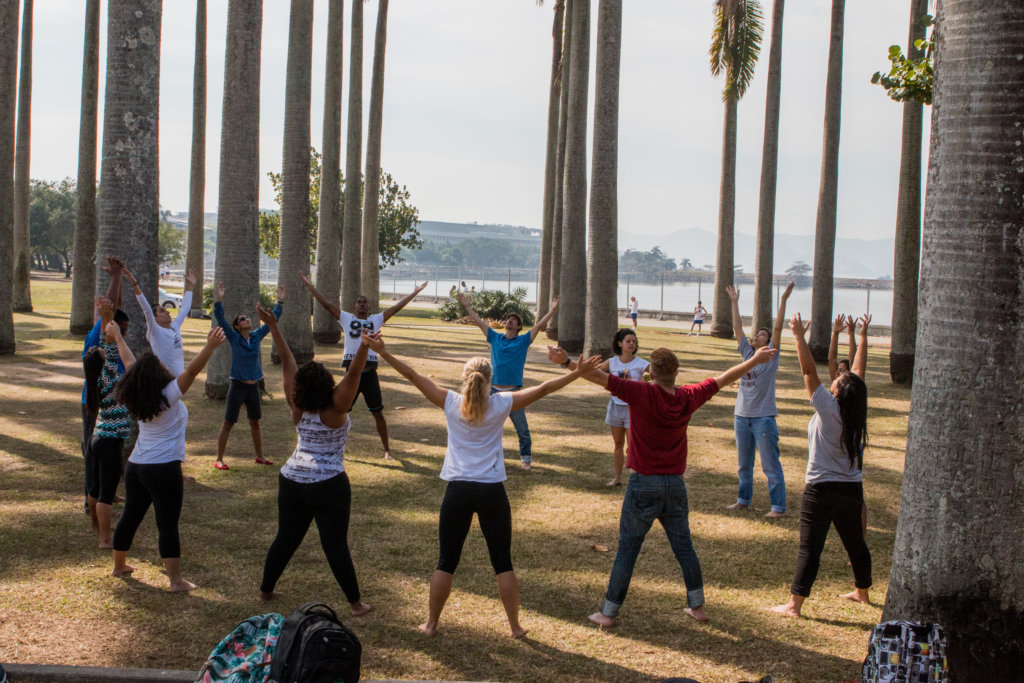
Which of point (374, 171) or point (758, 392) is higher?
point (374, 171)

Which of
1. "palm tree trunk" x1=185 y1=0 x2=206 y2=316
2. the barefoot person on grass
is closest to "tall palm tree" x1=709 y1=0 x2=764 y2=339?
"palm tree trunk" x1=185 y1=0 x2=206 y2=316

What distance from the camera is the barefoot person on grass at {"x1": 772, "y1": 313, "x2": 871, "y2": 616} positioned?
19.9 feet

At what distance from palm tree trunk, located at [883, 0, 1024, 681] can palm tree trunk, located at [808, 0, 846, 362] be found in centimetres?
2101

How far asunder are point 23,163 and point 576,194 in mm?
18531

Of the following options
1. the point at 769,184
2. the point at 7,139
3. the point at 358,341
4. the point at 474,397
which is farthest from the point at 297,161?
the point at 769,184

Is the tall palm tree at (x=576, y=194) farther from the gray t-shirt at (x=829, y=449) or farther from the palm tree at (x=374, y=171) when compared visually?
the gray t-shirt at (x=829, y=449)

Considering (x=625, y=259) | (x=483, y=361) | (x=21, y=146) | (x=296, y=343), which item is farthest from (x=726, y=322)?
(x=625, y=259)

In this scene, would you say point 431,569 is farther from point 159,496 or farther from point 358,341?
point 358,341

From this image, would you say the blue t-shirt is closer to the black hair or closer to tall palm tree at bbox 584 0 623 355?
the black hair

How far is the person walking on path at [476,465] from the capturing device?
215 inches

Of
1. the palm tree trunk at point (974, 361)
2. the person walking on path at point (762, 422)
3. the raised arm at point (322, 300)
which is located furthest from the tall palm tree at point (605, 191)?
the palm tree trunk at point (974, 361)

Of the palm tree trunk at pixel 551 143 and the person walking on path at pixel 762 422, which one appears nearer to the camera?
the person walking on path at pixel 762 422

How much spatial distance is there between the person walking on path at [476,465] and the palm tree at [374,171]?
25117 mm

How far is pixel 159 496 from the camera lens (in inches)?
241
